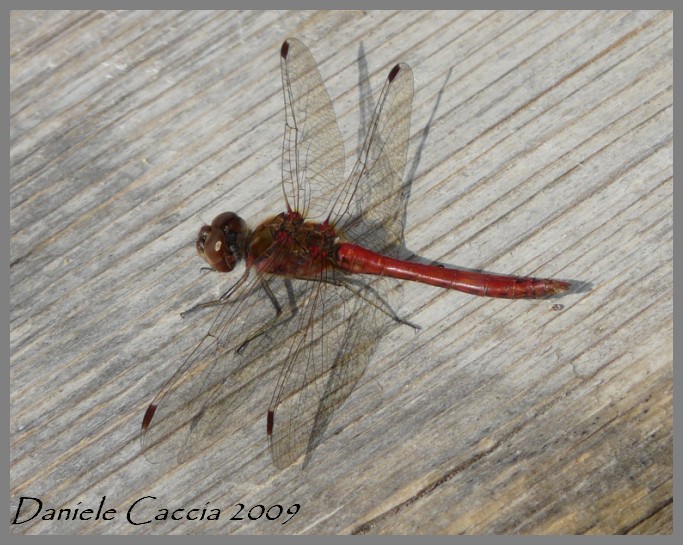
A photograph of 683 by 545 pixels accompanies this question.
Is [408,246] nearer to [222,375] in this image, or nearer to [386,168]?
[386,168]

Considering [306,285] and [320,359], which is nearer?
[320,359]

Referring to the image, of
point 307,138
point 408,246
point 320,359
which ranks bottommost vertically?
point 320,359

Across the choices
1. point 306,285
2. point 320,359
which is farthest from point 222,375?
point 306,285

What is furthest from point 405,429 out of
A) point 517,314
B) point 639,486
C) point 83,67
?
point 83,67

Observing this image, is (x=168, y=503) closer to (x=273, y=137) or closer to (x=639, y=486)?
(x=273, y=137)

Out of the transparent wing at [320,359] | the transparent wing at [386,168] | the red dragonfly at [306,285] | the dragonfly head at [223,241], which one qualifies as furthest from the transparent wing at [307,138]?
the transparent wing at [320,359]

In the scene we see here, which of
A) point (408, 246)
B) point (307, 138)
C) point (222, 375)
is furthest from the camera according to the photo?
point (307, 138)

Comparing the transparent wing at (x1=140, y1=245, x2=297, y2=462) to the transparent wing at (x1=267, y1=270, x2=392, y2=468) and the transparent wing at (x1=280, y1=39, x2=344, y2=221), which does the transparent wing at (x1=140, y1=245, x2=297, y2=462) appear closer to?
the transparent wing at (x1=267, y1=270, x2=392, y2=468)

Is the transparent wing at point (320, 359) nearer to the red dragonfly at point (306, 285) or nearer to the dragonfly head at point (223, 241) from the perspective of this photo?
the red dragonfly at point (306, 285)
